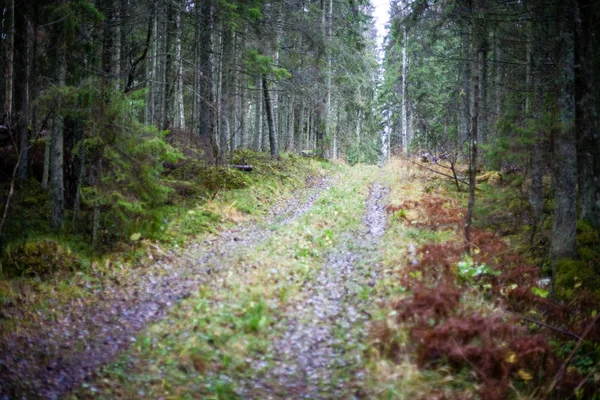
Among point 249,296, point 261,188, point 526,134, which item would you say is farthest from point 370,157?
point 249,296

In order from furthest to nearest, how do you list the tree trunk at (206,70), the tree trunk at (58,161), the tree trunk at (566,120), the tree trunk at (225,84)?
1. the tree trunk at (225,84)
2. the tree trunk at (206,70)
3. the tree trunk at (58,161)
4. the tree trunk at (566,120)

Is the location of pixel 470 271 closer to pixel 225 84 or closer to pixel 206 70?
pixel 225 84

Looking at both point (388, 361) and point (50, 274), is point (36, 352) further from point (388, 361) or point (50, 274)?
point (388, 361)

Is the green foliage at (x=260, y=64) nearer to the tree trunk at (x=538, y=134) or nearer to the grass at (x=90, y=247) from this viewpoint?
the grass at (x=90, y=247)

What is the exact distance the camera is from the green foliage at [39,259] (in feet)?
27.6

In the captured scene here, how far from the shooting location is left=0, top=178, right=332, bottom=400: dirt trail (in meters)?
5.56

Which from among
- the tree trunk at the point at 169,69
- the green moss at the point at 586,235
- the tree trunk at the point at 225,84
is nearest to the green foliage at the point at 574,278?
the green moss at the point at 586,235

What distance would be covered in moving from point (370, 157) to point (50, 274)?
41668 mm

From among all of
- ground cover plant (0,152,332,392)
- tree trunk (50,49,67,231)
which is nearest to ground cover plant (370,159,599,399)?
ground cover plant (0,152,332,392)

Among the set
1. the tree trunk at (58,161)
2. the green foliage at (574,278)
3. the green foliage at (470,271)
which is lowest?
the green foliage at (574,278)

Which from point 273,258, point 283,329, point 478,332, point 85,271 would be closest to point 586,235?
point 478,332

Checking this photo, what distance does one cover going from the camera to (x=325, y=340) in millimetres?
6594

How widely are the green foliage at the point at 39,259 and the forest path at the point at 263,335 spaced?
10.0ft

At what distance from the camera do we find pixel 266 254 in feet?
32.7
